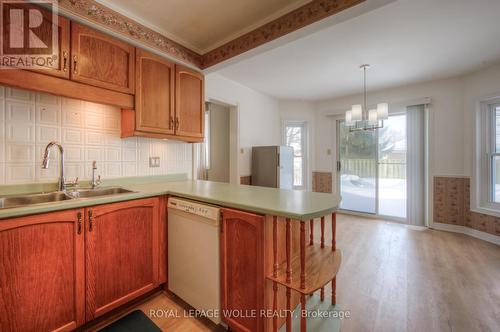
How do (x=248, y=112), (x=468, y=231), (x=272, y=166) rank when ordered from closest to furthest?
(x=468, y=231) → (x=272, y=166) → (x=248, y=112)

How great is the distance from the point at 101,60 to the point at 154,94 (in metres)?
0.47

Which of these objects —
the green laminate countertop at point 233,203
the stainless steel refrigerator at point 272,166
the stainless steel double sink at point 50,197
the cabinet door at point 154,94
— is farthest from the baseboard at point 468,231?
the stainless steel double sink at point 50,197

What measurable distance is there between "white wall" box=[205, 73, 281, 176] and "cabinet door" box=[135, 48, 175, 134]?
3.40 feet

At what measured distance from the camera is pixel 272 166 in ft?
12.1

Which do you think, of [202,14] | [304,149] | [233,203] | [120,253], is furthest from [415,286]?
[304,149]

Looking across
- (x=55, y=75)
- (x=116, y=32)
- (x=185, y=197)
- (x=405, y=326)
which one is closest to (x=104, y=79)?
(x=55, y=75)

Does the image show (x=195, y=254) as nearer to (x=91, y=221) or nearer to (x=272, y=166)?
(x=91, y=221)

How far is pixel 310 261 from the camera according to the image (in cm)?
134

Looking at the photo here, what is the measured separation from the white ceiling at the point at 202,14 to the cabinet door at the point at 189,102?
375 mm

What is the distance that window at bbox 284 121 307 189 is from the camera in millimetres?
4875

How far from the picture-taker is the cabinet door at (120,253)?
1364mm

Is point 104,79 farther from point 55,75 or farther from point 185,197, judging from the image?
point 185,197

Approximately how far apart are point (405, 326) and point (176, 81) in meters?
2.87

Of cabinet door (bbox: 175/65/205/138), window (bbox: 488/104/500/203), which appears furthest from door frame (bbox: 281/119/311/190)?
window (bbox: 488/104/500/203)
